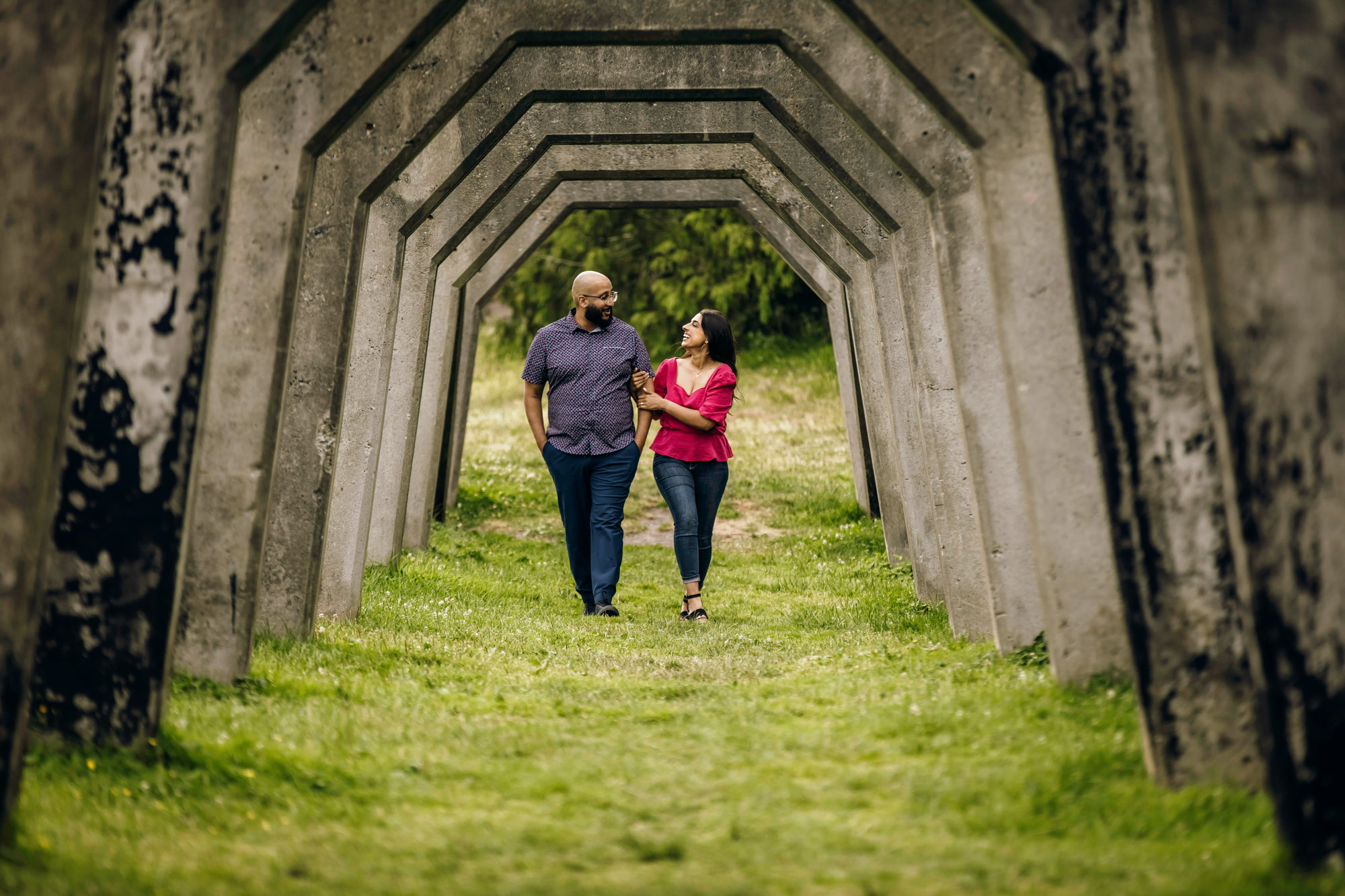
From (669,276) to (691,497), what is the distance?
23803mm

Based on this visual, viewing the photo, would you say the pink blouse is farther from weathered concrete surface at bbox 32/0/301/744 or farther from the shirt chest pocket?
weathered concrete surface at bbox 32/0/301/744

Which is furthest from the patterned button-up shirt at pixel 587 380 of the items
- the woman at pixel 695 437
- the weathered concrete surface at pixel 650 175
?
the weathered concrete surface at pixel 650 175

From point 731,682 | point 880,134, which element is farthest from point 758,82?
point 731,682

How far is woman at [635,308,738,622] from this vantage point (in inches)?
365

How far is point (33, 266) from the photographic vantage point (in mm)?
3539

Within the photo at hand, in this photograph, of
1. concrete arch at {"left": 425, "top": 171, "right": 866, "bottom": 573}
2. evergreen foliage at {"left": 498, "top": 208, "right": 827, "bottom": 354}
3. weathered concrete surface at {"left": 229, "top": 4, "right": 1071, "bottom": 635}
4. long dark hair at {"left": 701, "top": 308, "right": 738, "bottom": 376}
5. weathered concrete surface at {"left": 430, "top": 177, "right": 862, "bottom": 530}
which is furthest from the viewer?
evergreen foliage at {"left": 498, "top": 208, "right": 827, "bottom": 354}

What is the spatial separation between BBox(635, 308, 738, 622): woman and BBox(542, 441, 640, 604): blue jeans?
302 millimetres

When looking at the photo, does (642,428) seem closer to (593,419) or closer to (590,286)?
(593,419)

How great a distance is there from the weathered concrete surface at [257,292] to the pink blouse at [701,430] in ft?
13.0

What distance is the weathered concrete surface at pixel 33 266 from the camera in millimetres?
3543

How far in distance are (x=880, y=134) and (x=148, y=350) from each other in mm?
3790

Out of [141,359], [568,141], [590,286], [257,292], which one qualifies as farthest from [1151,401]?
[568,141]

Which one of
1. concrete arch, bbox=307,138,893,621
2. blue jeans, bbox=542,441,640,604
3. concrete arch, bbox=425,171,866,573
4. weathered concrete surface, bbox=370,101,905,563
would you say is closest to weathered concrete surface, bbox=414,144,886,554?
concrete arch, bbox=307,138,893,621

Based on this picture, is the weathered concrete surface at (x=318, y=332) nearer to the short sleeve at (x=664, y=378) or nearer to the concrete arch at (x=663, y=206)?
the short sleeve at (x=664, y=378)
